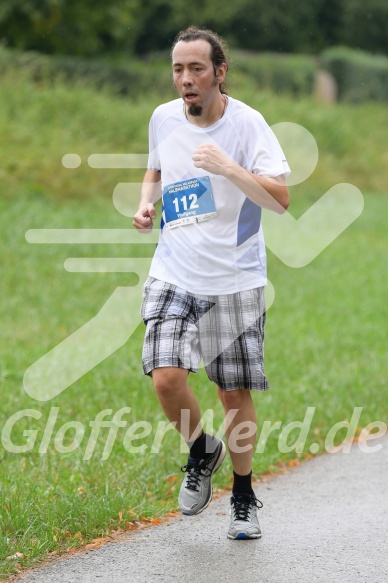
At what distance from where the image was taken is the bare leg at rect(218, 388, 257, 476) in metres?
5.27

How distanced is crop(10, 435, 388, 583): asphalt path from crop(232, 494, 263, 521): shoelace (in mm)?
117

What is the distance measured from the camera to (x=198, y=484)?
5.39 meters

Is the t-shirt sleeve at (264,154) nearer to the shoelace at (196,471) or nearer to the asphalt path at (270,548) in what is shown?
the shoelace at (196,471)

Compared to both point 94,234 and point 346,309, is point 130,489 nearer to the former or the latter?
point 346,309

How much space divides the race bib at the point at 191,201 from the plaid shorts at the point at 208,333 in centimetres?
31

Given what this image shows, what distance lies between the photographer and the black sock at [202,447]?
214 inches

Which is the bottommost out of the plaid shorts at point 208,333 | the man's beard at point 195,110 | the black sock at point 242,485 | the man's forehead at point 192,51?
the black sock at point 242,485

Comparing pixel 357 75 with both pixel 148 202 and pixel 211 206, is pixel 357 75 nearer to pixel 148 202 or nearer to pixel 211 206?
pixel 148 202


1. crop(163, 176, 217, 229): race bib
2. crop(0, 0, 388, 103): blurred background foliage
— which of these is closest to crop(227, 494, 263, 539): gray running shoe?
crop(163, 176, 217, 229): race bib

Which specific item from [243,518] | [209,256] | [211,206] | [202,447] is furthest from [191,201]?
[243,518]

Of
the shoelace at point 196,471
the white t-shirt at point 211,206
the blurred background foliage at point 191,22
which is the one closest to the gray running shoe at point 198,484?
the shoelace at point 196,471

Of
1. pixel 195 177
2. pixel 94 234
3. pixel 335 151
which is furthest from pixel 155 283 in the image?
pixel 335 151

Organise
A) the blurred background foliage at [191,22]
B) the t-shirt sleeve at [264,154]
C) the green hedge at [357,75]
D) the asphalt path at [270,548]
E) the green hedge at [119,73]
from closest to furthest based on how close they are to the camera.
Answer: the asphalt path at [270,548] → the t-shirt sleeve at [264,154] → the green hedge at [119,73] → the blurred background foliage at [191,22] → the green hedge at [357,75]

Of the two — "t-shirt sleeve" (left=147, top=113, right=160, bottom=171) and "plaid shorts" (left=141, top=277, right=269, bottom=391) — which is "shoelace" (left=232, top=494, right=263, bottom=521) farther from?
"t-shirt sleeve" (left=147, top=113, right=160, bottom=171)
